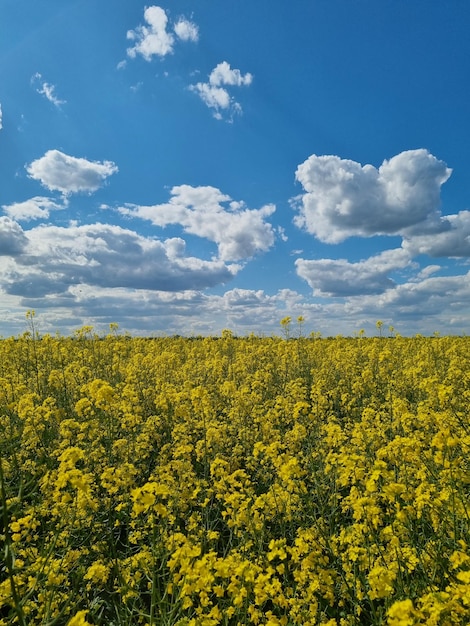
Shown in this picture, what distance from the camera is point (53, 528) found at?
405cm

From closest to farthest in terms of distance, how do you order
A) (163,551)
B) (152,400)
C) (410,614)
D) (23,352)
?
(410,614) → (163,551) → (152,400) → (23,352)

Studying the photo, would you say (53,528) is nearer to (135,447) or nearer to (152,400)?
(135,447)

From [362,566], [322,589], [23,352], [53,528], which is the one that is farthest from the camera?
[23,352]

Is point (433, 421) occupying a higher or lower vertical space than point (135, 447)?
higher

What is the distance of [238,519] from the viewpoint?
3.37 metres

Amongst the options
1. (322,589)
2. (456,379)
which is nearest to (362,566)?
(322,589)

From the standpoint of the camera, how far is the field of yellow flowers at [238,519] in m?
2.62

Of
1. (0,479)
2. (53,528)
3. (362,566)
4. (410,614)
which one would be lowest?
(53,528)

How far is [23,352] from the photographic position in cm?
1130

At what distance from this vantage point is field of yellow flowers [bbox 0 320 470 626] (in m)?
2.62

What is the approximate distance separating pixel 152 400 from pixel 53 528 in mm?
3834

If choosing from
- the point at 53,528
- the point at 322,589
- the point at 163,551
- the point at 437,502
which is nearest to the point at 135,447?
the point at 53,528

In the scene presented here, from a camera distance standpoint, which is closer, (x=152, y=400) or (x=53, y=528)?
(x=53, y=528)

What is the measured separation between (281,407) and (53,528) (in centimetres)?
332
